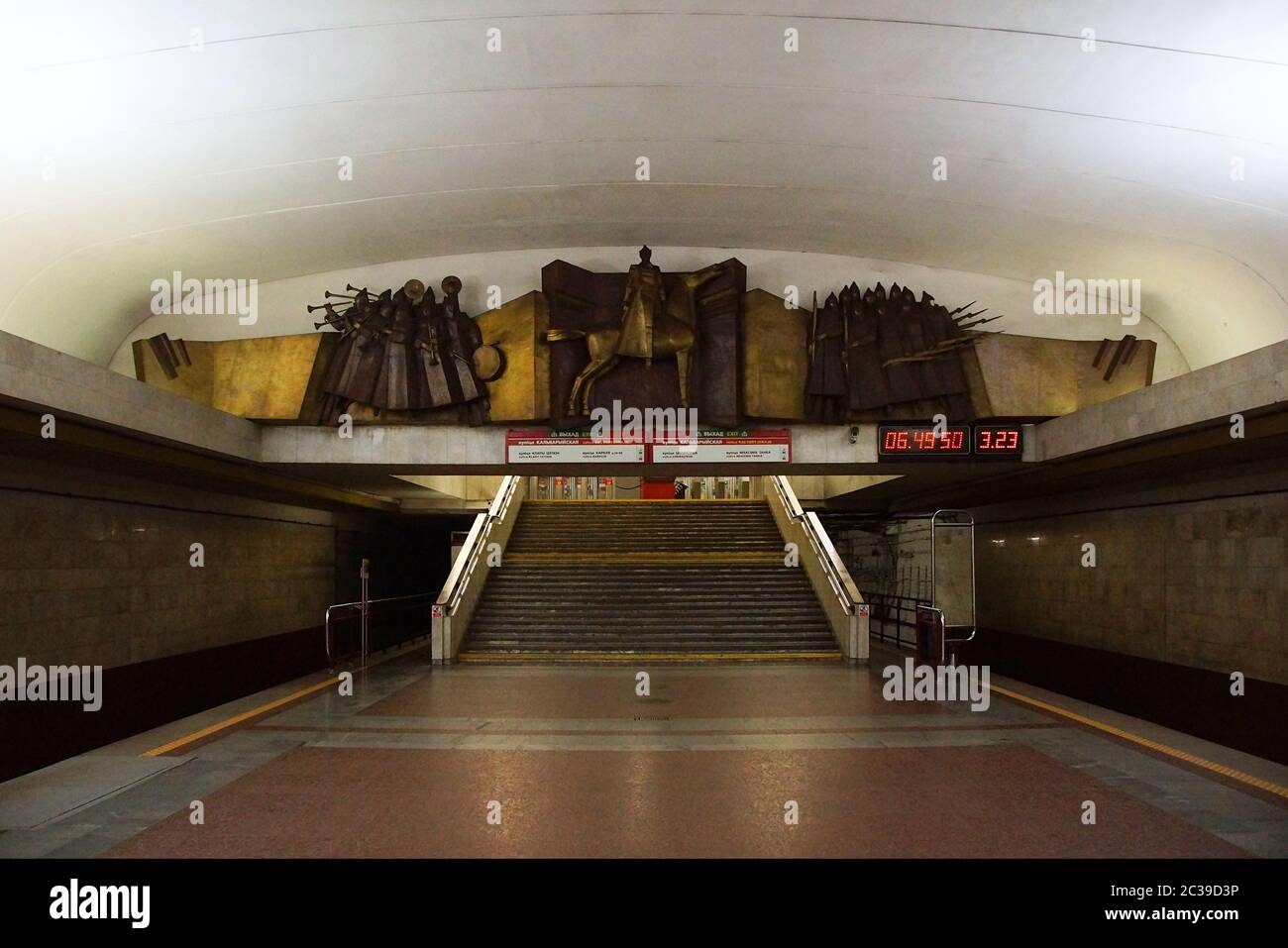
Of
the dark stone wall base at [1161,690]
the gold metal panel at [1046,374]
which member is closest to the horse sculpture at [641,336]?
the gold metal panel at [1046,374]

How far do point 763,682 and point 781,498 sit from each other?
275 inches

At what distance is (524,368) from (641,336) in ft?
4.30

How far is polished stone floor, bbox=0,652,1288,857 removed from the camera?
13.8 ft

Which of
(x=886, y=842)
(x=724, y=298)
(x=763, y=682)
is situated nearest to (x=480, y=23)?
(x=724, y=298)

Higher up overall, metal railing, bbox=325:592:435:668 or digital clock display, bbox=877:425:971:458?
digital clock display, bbox=877:425:971:458

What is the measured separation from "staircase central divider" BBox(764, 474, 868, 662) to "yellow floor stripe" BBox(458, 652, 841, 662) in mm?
367

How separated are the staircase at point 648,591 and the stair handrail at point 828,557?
628mm

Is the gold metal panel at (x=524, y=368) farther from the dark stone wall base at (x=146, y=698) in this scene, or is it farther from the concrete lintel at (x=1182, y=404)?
the concrete lintel at (x=1182, y=404)

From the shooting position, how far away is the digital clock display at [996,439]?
29.9ft

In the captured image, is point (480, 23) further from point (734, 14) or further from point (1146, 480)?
point (1146, 480)

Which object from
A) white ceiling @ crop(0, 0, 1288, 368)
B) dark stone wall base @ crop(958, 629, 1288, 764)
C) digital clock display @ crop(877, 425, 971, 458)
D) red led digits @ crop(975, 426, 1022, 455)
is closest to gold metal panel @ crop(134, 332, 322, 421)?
white ceiling @ crop(0, 0, 1288, 368)

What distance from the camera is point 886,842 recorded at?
13.7 feet

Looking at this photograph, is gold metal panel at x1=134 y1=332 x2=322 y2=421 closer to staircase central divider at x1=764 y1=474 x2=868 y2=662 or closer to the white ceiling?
the white ceiling

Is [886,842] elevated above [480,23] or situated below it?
below
